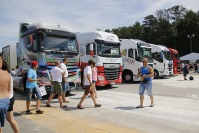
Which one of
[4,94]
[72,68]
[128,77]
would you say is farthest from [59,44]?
[128,77]

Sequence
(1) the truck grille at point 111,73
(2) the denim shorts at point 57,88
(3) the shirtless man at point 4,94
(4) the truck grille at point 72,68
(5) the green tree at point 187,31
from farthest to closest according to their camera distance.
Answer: (5) the green tree at point 187,31 → (1) the truck grille at point 111,73 → (4) the truck grille at point 72,68 → (2) the denim shorts at point 57,88 → (3) the shirtless man at point 4,94

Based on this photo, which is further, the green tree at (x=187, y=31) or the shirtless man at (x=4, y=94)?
the green tree at (x=187, y=31)

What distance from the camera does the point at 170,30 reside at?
217ft

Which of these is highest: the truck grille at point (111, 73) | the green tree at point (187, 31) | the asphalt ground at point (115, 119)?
the green tree at point (187, 31)

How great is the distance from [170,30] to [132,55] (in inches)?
1988

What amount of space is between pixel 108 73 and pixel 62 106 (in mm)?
6096

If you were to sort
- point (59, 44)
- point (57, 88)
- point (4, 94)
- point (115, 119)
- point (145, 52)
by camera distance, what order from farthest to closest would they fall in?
point (145, 52)
point (59, 44)
point (57, 88)
point (115, 119)
point (4, 94)

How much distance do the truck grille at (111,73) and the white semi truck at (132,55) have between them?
3293 mm

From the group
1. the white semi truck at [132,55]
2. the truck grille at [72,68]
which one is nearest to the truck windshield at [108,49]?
the truck grille at [72,68]

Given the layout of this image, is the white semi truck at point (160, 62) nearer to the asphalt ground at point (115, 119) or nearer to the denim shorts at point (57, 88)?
the asphalt ground at point (115, 119)

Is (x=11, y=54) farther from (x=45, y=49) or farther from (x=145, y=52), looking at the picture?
(x=145, y=52)

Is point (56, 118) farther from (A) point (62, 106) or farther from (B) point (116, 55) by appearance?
(B) point (116, 55)

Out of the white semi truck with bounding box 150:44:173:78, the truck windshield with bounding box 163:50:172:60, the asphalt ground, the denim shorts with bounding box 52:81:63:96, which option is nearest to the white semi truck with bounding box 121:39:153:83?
the white semi truck with bounding box 150:44:173:78

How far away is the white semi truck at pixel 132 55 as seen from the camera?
18.8 meters
